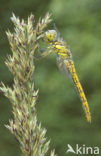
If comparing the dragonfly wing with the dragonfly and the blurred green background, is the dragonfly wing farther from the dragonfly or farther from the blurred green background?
the blurred green background

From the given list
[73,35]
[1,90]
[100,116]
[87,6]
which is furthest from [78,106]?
[1,90]

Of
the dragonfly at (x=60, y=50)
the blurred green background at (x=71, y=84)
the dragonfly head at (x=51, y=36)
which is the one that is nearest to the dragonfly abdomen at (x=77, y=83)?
the dragonfly at (x=60, y=50)

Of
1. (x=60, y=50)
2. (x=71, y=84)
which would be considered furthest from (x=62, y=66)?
(x=71, y=84)

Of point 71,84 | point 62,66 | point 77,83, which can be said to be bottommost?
point 77,83

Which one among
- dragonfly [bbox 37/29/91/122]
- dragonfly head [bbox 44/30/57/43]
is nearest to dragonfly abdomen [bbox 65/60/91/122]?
dragonfly [bbox 37/29/91/122]

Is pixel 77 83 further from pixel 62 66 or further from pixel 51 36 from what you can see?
pixel 51 36

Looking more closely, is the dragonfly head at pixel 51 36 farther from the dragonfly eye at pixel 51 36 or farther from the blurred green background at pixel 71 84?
the blurred green background at pixel 71 84

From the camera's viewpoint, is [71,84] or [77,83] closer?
[77,83]

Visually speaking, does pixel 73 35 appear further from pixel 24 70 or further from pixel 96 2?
pixel 24 70
